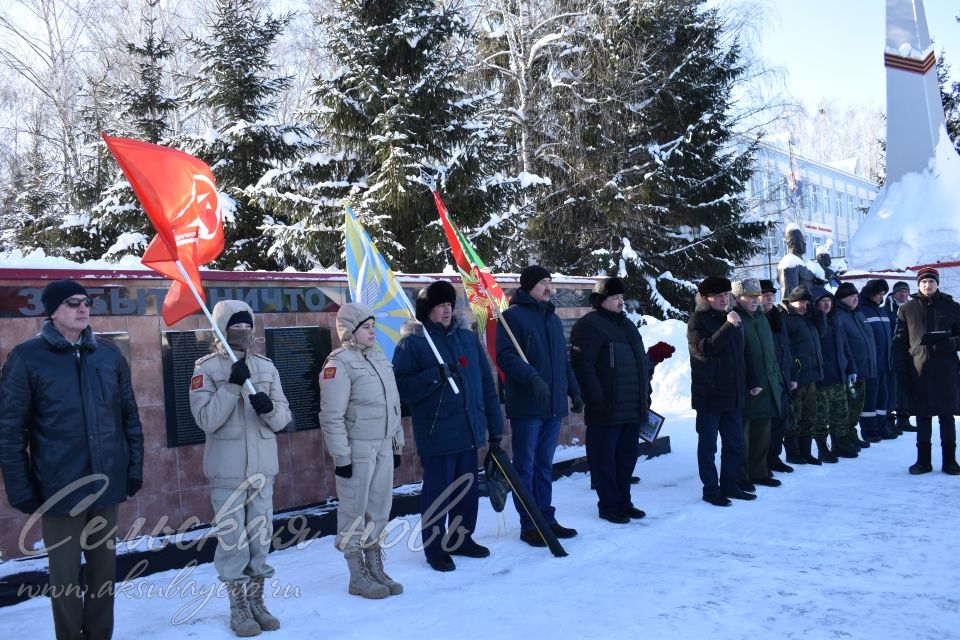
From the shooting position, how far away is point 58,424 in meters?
3.75

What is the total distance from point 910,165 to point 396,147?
15.5 meters

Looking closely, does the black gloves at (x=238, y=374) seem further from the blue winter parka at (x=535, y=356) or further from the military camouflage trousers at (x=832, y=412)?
the military camouflage trousers at (x=832, y=412)

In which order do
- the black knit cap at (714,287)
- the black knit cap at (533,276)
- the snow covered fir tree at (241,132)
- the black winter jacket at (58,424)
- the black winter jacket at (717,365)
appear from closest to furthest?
the black winter jacket at (58,424), the black knit cap at (533,276), the black winter jacket at (717,365), the black knit cap at (714,287), the snow covered fir tree at (241,132)

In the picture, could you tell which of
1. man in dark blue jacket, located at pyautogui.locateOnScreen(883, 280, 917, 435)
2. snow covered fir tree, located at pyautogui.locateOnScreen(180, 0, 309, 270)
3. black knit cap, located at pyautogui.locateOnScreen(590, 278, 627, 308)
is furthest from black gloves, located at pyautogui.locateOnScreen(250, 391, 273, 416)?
snow covered fir tree, located at pyautogui.locateOnScreen(180, 0, 309, 270)

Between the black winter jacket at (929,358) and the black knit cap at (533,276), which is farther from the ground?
the black knit cap at (533,276)

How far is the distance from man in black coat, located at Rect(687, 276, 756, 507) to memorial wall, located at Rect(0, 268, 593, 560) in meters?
2.81

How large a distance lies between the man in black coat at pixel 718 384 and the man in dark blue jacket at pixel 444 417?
2210 millimetres

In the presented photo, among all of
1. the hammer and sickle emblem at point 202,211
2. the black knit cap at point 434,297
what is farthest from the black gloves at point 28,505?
the black knit cap at point 434,297

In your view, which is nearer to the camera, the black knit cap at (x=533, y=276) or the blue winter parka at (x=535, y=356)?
the blue winter parka at (x=535, y=356)

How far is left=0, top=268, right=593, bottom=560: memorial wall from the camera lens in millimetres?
5234

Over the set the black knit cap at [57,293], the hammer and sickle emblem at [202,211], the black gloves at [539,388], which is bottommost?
the black gloves at [539,388]

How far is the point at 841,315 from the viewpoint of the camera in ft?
30.2

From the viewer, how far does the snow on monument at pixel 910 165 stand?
19.7 meters

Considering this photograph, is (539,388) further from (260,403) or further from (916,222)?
(916,222)
